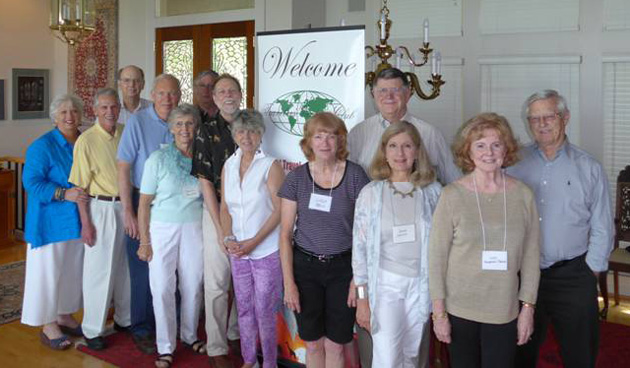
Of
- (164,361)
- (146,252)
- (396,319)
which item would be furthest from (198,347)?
(396,319)

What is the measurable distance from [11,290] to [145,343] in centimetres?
188

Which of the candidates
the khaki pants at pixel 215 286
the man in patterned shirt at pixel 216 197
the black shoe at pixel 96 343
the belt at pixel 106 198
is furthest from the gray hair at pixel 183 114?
the black shoe at pixel 96 343

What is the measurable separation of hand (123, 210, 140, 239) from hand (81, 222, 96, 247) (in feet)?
0.73

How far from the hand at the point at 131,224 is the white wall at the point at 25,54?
14.0 ft

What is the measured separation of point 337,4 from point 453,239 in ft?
14.7

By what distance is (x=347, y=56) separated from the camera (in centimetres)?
305

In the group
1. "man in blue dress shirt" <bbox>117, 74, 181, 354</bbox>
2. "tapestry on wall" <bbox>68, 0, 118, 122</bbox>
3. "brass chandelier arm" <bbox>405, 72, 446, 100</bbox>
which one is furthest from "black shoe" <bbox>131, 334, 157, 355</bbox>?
"tapestry on wall" <bbox>68, 0, 118, 122</bbox>

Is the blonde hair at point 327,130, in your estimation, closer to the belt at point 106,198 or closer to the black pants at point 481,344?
the black pants at point 481,344

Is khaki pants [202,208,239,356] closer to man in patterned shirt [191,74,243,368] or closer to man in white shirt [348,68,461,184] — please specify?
man in patterned shirt [191,74,243,368]

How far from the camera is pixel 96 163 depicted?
3.49 metres

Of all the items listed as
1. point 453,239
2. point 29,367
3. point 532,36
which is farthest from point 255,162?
point 532,36

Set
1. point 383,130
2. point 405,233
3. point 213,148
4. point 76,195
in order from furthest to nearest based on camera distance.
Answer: point 76,195, point 213,148, point 383,130, point 405,233

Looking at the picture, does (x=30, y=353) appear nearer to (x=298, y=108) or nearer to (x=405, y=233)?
(x=298, y=108)

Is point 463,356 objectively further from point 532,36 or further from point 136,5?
point 136,5
